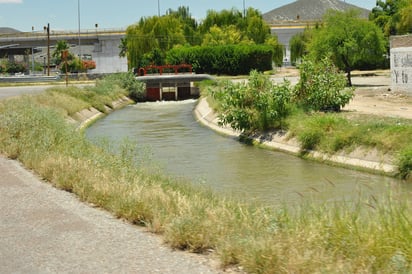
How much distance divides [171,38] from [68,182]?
8072 centimetres

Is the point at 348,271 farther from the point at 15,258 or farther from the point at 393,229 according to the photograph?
the point at 15,258

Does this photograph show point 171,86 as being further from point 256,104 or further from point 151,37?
point 256,104

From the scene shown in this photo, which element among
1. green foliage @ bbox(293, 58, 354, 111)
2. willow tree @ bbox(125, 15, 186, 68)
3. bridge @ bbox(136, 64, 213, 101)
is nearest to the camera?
green foliage @ bbox(293, 58, 354, 111)

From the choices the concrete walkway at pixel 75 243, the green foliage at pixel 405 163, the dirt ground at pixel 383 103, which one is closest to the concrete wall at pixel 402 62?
the dirt ground at pixel 383 103

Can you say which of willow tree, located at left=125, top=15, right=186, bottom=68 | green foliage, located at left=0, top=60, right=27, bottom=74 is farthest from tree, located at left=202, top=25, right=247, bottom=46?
green foliage, located at left=0, top=60, right=27, bottom=74

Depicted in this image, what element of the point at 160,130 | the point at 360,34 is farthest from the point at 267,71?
the point at 160,130

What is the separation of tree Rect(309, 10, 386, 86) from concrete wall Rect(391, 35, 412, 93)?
9452 mm

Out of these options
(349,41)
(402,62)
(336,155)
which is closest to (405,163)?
(336,155)

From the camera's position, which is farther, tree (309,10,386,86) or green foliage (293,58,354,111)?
tree (309,10,386,86)

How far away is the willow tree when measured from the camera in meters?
89.4

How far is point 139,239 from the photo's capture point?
8.69m

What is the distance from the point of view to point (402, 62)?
4019cm

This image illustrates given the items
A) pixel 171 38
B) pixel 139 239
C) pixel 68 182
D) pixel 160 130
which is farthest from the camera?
pixel 171 38

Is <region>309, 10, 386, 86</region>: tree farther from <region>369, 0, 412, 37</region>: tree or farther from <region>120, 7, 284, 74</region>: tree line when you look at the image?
<region>120, 7, 284, 74</region>: tree line
